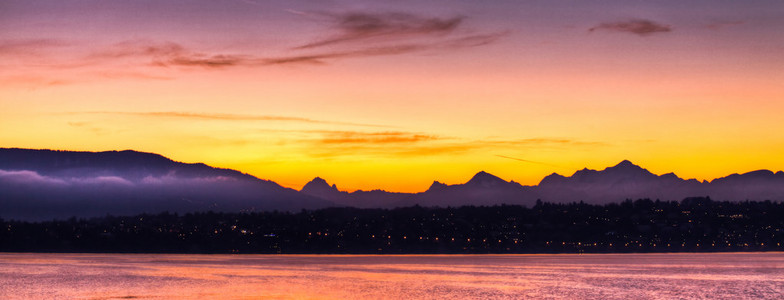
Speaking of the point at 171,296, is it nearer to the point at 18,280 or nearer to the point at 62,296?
the point at 62,296

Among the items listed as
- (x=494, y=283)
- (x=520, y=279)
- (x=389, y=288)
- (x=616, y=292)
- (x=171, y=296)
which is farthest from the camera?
(x=520, y=279)

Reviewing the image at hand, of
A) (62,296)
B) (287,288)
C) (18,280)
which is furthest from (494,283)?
(18,280)

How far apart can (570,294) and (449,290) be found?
637 inches

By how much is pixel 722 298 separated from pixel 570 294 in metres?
18.8

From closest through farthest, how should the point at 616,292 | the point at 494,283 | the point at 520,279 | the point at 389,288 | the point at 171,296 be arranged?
the point at 171,296, the point at 616,292, the point at 389,288, the point at 494,283, the point at 520,279

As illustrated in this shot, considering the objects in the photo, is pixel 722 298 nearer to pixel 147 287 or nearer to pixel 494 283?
pixel 494 283

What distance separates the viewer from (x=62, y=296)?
114 m

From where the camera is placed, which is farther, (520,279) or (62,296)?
(520,279)

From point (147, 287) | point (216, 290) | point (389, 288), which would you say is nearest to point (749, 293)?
point (389, 288)

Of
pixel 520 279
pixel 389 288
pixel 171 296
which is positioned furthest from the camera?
pixel 520 279

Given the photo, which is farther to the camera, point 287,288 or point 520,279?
point 520,279

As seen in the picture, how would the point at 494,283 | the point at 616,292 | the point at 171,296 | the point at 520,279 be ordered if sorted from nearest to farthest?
the point at 171,296 < the point at 616,292 < the point at 494,283 < the point at 520,279

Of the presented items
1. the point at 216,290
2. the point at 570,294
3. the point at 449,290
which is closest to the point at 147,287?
the point at 216,290

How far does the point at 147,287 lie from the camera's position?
131875 millimetres
